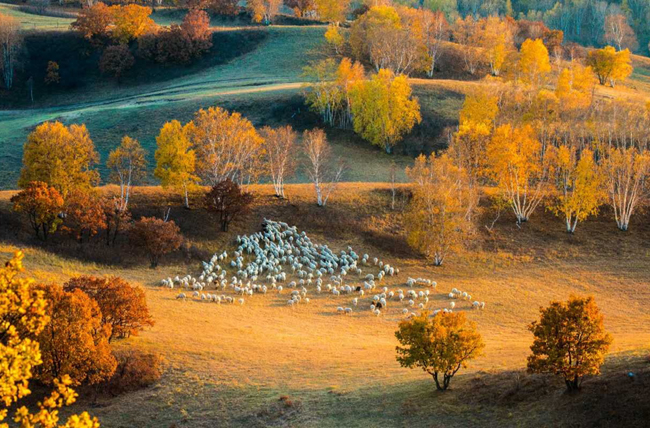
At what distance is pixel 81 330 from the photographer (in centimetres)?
3403

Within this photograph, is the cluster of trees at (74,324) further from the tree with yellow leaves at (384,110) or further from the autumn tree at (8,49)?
the autumn tree at (8,49)

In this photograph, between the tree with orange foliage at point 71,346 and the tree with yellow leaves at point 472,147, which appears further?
the tree with yellow leaves at point 472,147

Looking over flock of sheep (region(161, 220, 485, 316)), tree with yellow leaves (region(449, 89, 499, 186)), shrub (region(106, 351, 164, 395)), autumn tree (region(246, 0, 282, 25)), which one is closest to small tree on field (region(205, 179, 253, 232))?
flock of sheep (region(161, 220, 485, 316))

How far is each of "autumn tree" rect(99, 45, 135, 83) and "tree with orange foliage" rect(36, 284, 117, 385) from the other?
102 m

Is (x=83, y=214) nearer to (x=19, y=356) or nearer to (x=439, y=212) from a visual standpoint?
(x=439, y=212)

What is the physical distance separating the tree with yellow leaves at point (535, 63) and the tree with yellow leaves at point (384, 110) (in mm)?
29003

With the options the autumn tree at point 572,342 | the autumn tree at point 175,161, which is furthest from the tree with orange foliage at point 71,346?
the autumn tree at point 175,161

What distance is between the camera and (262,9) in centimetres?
15575

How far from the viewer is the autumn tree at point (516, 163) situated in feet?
239

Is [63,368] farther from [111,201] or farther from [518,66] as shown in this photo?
[518,66]

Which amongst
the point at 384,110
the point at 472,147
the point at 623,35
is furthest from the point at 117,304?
the point at 623,35

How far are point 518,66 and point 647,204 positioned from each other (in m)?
52.0

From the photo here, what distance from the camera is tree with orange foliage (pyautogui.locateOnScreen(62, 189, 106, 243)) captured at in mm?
58000

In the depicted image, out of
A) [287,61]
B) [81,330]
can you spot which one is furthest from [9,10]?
[81,330]
